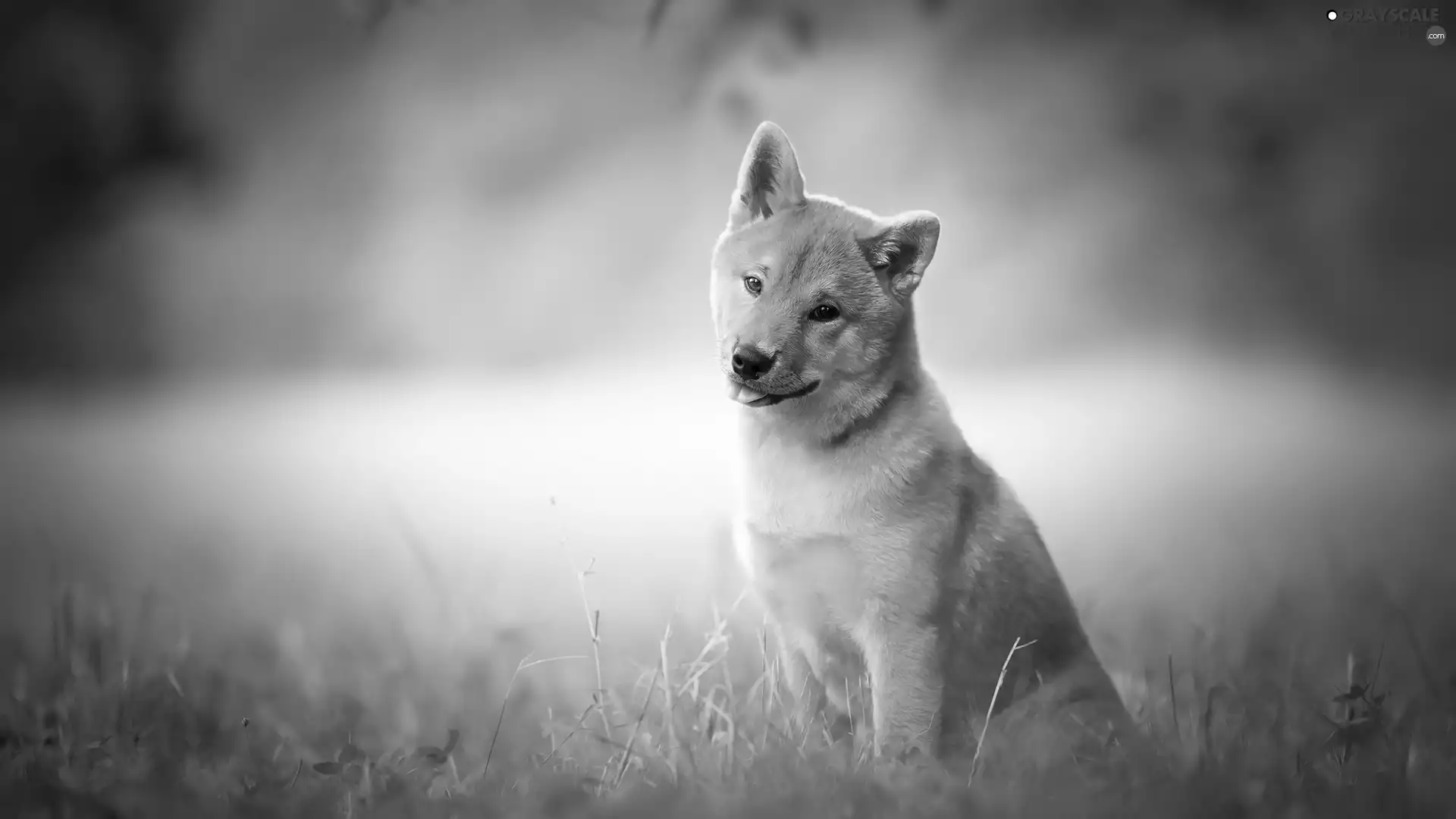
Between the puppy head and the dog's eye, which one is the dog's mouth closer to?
the puppy head

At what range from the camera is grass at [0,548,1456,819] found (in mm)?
2533

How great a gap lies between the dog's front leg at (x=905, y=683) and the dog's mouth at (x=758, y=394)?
1.88 feet

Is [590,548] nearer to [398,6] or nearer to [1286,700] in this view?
[398,6]

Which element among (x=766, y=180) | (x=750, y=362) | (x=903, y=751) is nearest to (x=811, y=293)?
(x=750, y=362)

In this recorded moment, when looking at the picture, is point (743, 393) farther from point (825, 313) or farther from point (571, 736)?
point (571, 736)

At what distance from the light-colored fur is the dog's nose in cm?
2

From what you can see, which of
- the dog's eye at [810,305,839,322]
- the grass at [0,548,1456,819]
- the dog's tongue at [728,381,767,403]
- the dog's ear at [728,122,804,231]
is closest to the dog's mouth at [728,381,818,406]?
the dog's tongue at [728,381,767,403]

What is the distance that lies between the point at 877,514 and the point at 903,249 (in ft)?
2.21

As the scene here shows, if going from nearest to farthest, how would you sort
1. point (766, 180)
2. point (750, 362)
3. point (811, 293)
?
point (750, 362), point (811, 293), point (766, 180)

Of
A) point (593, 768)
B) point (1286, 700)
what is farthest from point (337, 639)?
point (1286, 700)

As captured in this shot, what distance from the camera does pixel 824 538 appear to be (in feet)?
9.45

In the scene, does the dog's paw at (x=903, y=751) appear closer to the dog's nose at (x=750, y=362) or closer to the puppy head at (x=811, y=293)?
the puppy head at (x=811, y=293)

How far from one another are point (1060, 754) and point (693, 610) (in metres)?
1.59

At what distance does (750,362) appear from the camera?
273 centimetres
